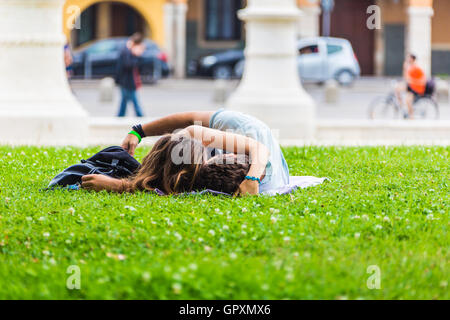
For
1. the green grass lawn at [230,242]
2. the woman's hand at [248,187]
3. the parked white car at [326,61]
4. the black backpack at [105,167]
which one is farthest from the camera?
the parked white car at [326,61]

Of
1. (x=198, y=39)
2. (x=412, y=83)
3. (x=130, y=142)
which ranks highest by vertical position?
(x=198, y=39)

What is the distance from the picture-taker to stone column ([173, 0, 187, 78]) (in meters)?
33.0

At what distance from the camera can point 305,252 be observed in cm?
482

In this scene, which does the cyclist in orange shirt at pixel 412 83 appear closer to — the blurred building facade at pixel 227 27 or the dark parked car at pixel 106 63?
the dark parked car at pixel 106 63

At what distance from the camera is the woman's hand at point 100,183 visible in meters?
6.47

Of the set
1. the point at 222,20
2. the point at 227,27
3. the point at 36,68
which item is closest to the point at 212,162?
the point at 36,68

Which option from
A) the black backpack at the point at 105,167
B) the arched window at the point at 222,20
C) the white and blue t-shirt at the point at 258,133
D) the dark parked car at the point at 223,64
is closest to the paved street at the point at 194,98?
the dark parked car at the point at 223,64

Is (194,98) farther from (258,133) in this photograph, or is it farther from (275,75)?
(258,133)

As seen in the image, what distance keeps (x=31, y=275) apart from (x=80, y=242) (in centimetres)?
64

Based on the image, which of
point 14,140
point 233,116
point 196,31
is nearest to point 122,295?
point 233,116

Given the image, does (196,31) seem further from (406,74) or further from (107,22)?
(406,74)

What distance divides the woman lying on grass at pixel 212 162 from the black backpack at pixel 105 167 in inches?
7.3

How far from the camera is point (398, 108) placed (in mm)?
15617

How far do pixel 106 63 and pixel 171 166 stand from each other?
23.3 m
